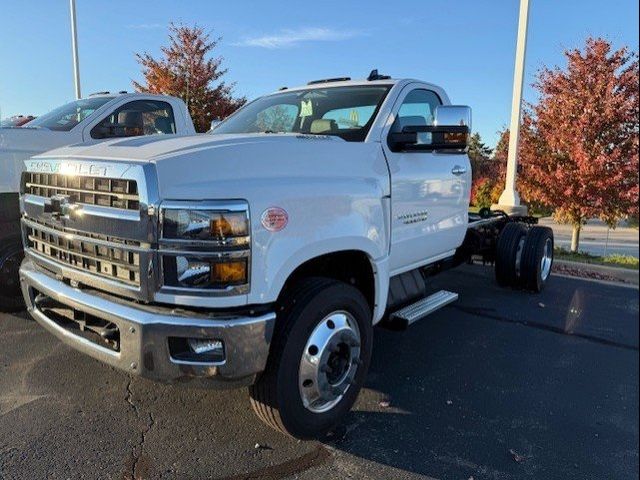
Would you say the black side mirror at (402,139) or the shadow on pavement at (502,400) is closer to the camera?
the shadow on pavement at (502,400)

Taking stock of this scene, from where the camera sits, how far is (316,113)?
13.2ft

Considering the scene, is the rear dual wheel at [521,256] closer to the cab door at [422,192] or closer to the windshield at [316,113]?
the cab door at [422,192]

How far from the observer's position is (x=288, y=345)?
103 inches

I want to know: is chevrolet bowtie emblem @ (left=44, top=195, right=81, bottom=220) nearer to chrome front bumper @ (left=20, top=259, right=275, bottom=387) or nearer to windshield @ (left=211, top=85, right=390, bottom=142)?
chrome front bumper @ (left=20, top=259, right=275, bottom=387)

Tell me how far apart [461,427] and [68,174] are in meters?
2.77

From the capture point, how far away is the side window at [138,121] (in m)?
5.53

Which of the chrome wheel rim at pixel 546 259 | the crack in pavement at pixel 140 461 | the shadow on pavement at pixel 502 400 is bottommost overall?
the shadow on pavement at pixel 502 400

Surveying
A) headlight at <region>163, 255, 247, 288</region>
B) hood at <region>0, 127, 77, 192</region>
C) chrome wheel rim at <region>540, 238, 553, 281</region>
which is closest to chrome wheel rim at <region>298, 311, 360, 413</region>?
headlight at <region>163, 255, 247, 288</region>

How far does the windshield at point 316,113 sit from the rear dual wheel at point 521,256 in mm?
3345

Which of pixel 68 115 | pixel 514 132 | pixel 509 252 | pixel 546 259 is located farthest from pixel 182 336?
pixel 514 132

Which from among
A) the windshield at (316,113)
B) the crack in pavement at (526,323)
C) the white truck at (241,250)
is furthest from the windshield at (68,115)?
the crack in pavement at (526,323)

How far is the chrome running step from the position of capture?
369 centimetres

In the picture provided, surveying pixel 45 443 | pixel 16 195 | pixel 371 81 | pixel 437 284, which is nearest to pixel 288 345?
pixel 45 443

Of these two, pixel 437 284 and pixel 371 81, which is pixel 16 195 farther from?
pixel 437 284
